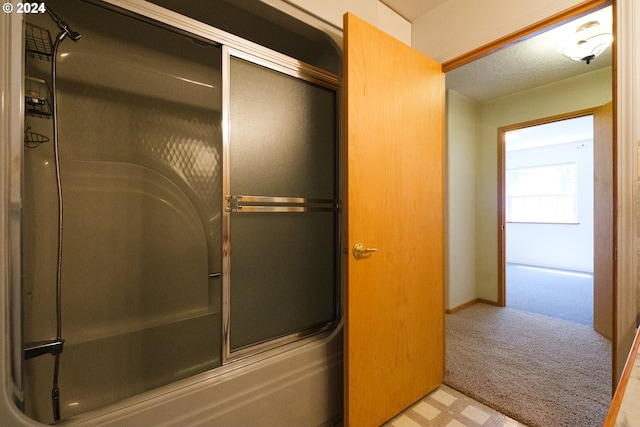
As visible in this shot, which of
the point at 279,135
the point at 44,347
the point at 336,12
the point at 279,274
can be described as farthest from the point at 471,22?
the point at 44,347

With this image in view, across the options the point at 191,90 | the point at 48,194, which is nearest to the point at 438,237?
the point at 191,90

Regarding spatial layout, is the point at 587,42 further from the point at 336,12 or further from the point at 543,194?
the point at 543,194

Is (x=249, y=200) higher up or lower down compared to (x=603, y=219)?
higher up

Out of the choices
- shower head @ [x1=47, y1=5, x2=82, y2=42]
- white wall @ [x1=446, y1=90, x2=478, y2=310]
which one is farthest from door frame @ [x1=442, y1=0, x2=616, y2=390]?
shower head @ [x1=47, y1=5, x2=82, y2=42]

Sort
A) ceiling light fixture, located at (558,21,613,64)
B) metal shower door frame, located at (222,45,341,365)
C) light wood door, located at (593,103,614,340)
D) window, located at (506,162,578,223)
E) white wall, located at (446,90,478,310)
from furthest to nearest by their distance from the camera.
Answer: window, located at (506,162,578,223), white wall, located at (446,90,478,310), light wood door, located at (593,103,614,340), ceiling light fixture, located at (558,21,613,64), metal shower door frame, located at (222,45,341,365)

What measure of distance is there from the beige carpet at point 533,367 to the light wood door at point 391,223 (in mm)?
370

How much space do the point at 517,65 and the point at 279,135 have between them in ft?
8.24

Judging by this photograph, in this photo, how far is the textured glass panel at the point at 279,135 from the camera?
4.27 feet

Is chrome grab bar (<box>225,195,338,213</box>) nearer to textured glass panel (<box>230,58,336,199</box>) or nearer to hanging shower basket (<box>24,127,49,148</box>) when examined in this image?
textured glass panel (<box>230,58,336,199</box>)

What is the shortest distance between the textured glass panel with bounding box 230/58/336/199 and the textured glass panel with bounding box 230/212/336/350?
0.18 metres

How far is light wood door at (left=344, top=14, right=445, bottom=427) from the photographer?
4.07 ft

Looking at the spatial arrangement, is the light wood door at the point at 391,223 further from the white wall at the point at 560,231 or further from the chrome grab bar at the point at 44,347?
the white wall at the point at 560,231

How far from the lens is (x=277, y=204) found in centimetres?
142

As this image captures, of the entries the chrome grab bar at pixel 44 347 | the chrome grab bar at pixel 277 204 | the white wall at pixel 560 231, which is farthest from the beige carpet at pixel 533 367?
the white wall at pixel 560 231
